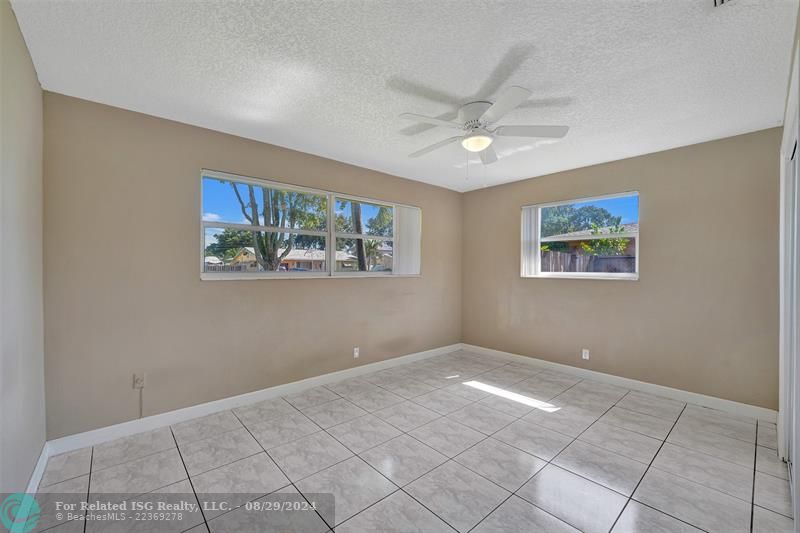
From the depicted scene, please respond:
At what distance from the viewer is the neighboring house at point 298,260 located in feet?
10.8

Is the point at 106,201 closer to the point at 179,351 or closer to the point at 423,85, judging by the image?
the point at 179,351

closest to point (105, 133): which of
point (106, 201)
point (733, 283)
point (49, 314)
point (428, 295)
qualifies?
point (106, 201)

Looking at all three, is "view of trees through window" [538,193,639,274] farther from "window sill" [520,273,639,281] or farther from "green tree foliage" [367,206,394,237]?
"green tree foliage" [367,206,394,237]

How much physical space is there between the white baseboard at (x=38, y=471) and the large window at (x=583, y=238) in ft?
16.1

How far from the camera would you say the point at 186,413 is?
114 inches

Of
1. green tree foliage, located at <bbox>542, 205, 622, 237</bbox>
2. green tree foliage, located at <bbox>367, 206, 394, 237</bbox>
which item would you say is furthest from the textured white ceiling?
green tree foliage, located at <bbox>367, 206, 394, 237</bbox>

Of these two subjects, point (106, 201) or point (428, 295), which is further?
point (428, 295)

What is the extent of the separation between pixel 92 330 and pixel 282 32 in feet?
8.30

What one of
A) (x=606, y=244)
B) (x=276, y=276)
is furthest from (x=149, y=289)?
(x=606, y=244)

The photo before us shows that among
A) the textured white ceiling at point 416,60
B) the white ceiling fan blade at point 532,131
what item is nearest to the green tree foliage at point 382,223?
the textured white ceiling at point 416,60

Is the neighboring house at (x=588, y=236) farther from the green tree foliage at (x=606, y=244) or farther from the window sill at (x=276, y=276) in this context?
the window sill at (x=276, y=276)

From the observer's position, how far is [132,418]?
2.66m

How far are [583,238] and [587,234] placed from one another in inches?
2.7

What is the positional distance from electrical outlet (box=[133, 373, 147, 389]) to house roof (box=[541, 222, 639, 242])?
4637mm
